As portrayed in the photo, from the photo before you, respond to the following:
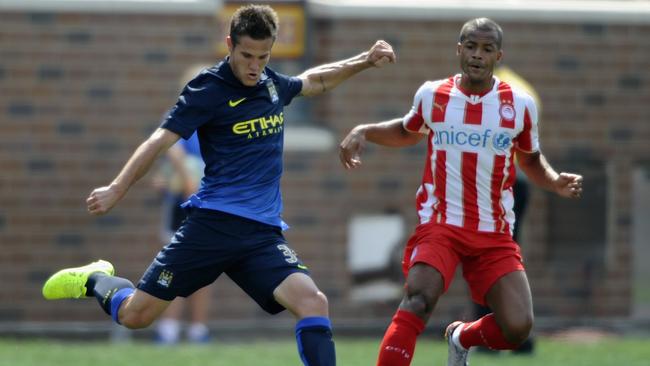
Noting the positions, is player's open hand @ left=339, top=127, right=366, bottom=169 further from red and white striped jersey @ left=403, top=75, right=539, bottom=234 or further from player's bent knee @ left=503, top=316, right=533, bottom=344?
player's bent knee @ left=503, top=316, right=533, bottom=344

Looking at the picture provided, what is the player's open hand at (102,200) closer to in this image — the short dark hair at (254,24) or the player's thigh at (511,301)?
the short dark hair at (254,24)

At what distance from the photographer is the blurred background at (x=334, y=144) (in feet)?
42.9

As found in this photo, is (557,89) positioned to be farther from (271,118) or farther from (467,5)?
(271,118)

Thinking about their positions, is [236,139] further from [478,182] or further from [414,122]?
[478,182]

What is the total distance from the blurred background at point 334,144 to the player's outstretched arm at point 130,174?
593 centimetres

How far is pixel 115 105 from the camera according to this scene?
43.2 feet

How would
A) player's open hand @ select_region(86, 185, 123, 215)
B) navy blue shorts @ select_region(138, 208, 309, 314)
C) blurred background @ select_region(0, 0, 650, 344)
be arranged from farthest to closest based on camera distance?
blurred background @ select_region(0, 0, 650, 344) < navy blue shorts @ select_region(138, 208, 309, 314) < player's open hand @ select_region(86, 185, 123, 215)

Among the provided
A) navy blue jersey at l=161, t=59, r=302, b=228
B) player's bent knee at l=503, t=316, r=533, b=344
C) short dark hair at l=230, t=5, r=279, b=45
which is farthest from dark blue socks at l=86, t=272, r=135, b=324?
player's bent knee at l=503, t=316, r=533, b=344

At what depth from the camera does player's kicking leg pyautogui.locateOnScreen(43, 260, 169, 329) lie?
7.70 metres

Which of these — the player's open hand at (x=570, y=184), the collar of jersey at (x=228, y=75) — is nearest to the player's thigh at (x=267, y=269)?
the collar of jersey at (x=228, y=75)

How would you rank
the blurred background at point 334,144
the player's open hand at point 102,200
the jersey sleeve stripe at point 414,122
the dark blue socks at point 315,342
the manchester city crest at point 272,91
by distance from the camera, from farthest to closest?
the blurred background at point 334,144 < the jersey sleeve stripe at point 414,122 < the manchester city crest at point 272,91 < the dark blue socks at point 315,342 < the player's open hand at point 102,200

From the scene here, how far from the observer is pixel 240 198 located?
7.52 metres

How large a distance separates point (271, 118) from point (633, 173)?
7301 mm

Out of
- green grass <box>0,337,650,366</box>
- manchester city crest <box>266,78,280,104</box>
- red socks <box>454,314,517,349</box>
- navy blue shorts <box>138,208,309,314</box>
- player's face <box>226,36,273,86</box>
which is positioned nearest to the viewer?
player's face <box>226,36,273,86</box>
